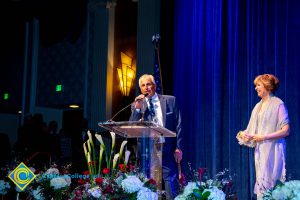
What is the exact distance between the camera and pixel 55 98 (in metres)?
9.49

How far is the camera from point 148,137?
3932mm

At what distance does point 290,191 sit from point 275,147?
1.82 meters

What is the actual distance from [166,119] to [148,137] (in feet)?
1.98

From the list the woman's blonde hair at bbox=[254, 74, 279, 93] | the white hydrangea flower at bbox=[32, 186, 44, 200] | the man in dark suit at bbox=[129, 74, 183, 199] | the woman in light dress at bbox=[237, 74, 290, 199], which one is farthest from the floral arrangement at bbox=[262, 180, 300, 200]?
the white hydrangea flower at bbox=[32, 186, 44, 200]

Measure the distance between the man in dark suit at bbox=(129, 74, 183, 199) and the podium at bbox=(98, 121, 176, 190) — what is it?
174 mm

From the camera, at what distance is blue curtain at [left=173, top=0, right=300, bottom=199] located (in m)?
5.46

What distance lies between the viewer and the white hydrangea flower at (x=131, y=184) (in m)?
2.92

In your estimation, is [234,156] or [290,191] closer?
[290,191]

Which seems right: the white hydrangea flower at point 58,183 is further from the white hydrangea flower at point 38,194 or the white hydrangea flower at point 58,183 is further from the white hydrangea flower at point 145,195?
the white hydrangea flower at point 145,195

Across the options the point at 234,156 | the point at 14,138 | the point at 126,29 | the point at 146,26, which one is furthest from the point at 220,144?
the point at 14,138

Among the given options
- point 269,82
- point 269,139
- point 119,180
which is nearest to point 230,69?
point 269,82

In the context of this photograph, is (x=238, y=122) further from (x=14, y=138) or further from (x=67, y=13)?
(x=14, y=138)

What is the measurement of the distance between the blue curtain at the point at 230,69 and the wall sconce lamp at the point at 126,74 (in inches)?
43.0

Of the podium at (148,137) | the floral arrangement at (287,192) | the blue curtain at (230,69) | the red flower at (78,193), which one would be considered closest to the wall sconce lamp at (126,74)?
the blue curtain at (230,69)
